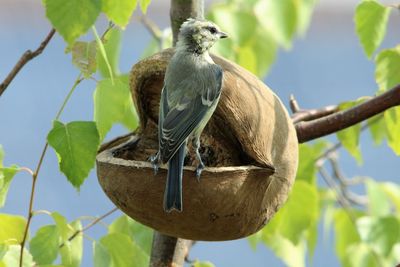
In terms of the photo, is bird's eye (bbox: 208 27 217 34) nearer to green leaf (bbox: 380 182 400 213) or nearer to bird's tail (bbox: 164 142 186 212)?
bird's tail (bbox: 164 142 186 212)

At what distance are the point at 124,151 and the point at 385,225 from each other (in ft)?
3.14

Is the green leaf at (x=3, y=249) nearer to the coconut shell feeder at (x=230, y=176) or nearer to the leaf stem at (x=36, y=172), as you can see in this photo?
the leaf stem at (x=36, y=172)

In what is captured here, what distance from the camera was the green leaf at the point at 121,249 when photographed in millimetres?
2121

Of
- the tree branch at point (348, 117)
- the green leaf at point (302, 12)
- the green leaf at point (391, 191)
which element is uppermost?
the green leaf at point (302, 12)

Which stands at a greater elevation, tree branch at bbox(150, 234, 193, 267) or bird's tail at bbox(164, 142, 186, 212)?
bird's tail at bbox(164, 142, 186, 212)

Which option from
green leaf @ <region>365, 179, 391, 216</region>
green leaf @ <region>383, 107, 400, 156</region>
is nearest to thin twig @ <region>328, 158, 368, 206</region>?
green leaf @ <region>365, 179, 391, 216</region>

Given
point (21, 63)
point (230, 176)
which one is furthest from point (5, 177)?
point (230, 176)

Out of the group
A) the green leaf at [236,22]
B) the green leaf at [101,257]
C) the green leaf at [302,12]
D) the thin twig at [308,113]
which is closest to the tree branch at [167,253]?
the green leaf at [101,257]

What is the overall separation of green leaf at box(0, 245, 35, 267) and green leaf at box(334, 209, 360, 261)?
1.34 meters

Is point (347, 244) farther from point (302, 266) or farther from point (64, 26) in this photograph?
point (64, 26)

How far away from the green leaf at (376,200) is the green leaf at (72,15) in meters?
1.66

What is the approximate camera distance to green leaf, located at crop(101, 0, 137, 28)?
179cm

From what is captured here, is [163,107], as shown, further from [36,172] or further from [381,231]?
[381,231]

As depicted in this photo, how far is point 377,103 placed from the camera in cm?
215
